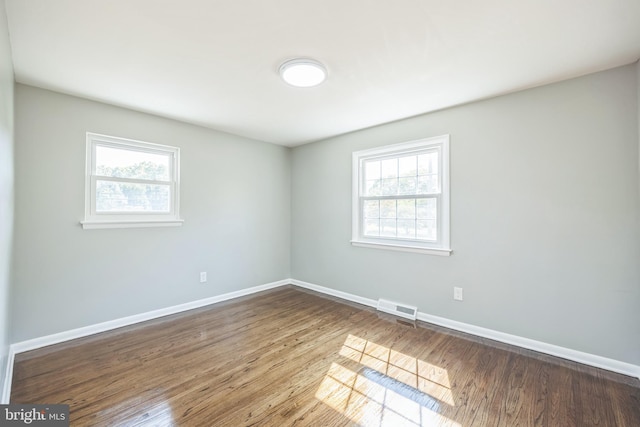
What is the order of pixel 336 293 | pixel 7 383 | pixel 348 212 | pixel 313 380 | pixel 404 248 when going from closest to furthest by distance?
pixel 7 383 < pixel 313 380 < pixel 404 248 < pixel 348 212 < pixel 336 293

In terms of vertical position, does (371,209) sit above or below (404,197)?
below

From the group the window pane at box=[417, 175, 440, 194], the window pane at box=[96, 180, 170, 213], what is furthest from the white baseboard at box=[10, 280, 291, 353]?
the window pane at box=[417, 175, 440, 194]

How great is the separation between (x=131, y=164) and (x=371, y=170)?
293 centimetres

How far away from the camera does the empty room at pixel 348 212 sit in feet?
5.70

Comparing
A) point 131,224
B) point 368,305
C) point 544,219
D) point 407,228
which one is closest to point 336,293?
point 368,305

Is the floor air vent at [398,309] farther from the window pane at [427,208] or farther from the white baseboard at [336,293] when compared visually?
the window pane at [427,208]

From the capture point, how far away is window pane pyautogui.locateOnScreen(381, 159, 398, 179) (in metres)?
3.58

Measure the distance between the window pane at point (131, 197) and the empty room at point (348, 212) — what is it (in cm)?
2

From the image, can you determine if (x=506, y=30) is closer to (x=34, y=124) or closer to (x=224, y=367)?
(x=224, y=367)

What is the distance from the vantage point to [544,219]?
247cm

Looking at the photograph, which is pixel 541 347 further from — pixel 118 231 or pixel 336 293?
pixel 118 231

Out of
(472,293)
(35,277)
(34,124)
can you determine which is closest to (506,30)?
(472,293)

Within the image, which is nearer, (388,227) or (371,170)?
(388,227)

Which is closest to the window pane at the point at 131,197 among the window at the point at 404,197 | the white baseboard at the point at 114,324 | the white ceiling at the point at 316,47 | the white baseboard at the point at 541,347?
the white ceiling at the point at 316,47
